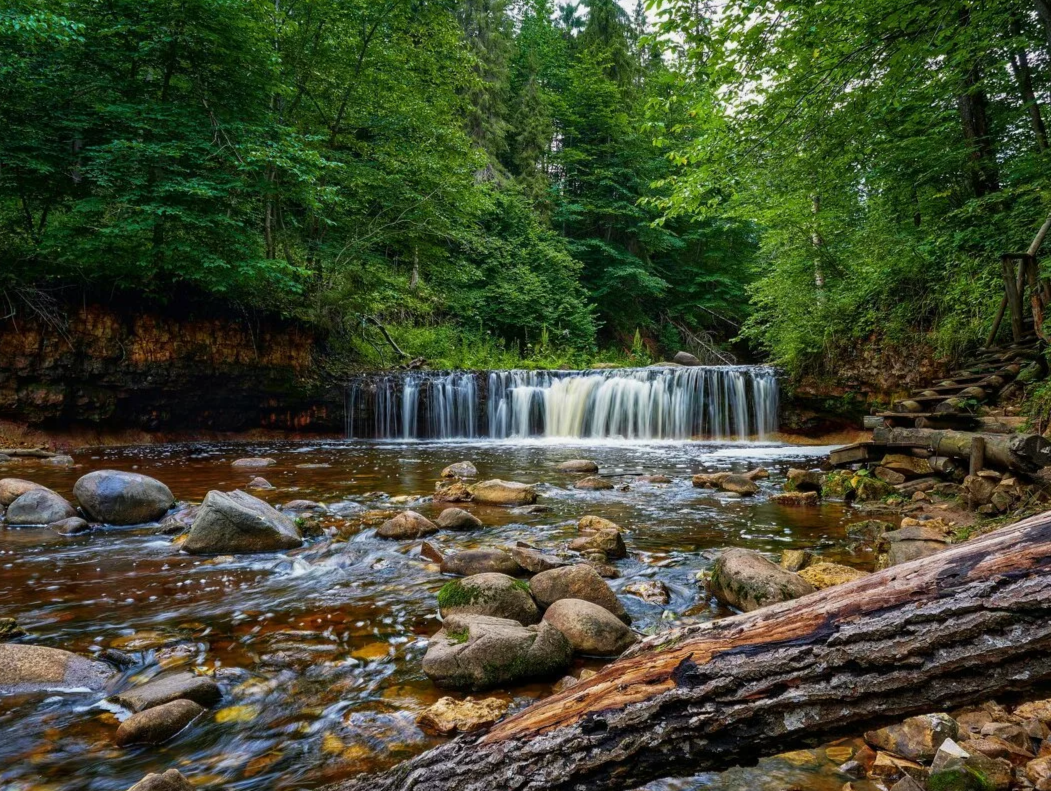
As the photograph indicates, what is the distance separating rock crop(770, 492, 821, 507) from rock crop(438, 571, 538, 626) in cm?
470

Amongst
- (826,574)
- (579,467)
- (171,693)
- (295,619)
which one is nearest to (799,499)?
(826,574)

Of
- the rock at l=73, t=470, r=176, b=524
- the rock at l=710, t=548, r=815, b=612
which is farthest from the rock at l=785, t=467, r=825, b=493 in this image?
the rock at l=73, t=470, r=176, b=524

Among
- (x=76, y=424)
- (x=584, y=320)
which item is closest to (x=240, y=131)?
(x=76, y=424)

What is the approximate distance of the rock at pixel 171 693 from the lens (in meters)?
2.62

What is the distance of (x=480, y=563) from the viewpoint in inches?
178

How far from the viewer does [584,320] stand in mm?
24812

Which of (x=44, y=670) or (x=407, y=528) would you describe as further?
(x=407, y=528)

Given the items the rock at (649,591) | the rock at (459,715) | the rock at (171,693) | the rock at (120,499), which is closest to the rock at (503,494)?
the rock at (649,591)

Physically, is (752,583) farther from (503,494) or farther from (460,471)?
(460,471)

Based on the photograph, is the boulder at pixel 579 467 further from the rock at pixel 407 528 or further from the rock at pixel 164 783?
the rock at pixel 164 783

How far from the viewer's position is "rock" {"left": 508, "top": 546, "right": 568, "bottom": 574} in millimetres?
4422

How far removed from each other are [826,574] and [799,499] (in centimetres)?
337

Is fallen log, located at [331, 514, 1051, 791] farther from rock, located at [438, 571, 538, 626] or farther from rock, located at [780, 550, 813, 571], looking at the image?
rock, located at [780, 550, 813, 571]

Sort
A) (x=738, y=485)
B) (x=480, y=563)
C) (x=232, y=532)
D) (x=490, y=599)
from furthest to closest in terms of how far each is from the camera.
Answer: (x=738, y=485) → (x=232, y=532) → (x=480, y=563) → (x=490, y=599)
